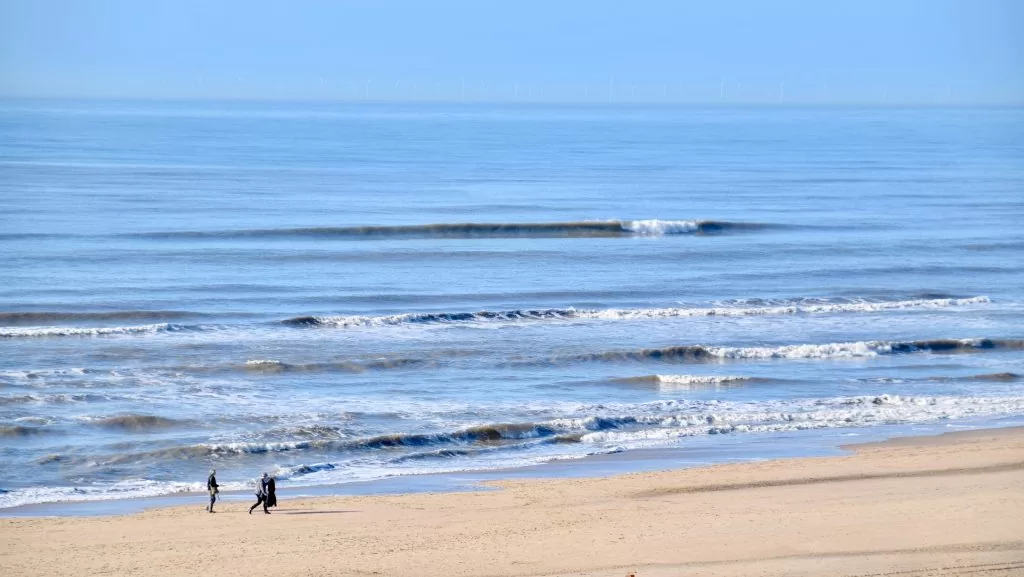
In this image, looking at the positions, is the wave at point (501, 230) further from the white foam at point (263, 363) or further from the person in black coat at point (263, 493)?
the person in black coat at point (263, 493)

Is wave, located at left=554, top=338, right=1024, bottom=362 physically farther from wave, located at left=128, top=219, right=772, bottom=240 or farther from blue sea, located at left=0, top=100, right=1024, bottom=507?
wave, located at left=128, top=219, right=772, bottom=240

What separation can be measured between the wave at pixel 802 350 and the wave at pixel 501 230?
22283mm

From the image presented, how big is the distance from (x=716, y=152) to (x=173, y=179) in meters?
54.7

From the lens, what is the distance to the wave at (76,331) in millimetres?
33938

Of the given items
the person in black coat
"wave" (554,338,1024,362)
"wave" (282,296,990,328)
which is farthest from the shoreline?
"wave" (282,296,990,328)

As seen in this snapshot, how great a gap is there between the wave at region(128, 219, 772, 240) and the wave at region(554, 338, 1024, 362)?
73.1 feet

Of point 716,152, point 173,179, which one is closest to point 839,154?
point 716,152

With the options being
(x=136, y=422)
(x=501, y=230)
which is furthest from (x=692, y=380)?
(x=501, y=230)

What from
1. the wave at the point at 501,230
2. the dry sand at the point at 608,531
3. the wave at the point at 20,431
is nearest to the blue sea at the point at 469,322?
the wave at the point at 20,431

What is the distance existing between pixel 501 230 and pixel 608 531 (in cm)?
3749

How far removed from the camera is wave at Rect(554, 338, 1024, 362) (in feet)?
108

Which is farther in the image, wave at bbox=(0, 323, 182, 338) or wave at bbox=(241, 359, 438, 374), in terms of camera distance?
wave at bbox=(0, 323, 182, 338)

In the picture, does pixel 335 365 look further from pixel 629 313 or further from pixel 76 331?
pixel 629 313

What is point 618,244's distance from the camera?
2124 inches
